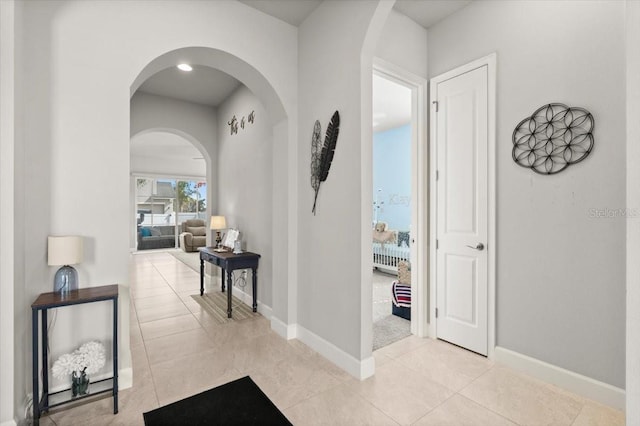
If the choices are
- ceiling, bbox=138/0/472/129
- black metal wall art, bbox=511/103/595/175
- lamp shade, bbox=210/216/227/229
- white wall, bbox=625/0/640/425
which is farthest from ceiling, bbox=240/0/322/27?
lamp shade, bbox=210/216/227/229

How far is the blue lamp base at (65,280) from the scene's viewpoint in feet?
6.09

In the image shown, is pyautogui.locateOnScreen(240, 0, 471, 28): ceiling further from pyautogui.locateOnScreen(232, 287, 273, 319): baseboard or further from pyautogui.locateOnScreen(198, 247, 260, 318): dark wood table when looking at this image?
pyautogui.locateOnScreen(232, 287, 273, 319): baseboard

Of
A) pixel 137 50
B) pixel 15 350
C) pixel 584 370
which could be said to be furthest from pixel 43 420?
pixel 584 370

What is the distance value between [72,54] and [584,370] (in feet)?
12.8

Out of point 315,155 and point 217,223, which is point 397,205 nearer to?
point 217,223

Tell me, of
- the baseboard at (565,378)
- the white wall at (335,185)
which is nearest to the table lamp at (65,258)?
the white wall at (335,185)

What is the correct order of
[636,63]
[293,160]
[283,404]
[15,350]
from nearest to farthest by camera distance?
[636,63]
[15,350]
[283,404]
[293,160]

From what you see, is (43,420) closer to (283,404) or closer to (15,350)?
(15,350)

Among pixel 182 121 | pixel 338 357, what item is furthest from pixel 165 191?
pixel 338 357

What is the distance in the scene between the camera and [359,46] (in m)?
2.28

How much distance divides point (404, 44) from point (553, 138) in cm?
149

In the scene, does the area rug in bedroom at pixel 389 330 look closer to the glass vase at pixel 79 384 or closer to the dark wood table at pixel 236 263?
the dark wood table at pixel 236 263

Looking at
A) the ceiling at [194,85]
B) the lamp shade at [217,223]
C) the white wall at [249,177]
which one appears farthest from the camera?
the lamp shade at [217,223]

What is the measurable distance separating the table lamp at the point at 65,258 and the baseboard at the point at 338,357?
1.78 metres
